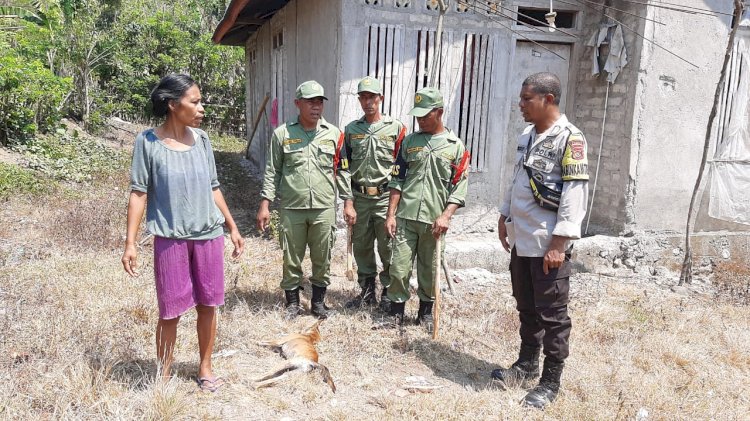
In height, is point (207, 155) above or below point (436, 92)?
below

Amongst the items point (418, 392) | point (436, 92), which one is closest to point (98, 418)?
point (418, 392)

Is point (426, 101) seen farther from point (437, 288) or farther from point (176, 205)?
point (176, 205)

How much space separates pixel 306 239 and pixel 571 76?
14.1ft

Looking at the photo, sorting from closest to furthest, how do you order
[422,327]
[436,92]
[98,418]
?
1. [98,418]
2. [436,92]
3. [422,327]

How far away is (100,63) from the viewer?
1592 centimetres

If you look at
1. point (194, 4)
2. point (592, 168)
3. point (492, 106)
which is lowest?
point (592, 168)

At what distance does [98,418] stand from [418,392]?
1715mm

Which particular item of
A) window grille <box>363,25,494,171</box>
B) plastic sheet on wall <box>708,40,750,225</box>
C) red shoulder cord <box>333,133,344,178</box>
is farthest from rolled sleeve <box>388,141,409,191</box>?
plastic sheet on wall <box>708,40,750,225</box>

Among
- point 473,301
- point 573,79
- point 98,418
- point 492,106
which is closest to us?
point 98,418

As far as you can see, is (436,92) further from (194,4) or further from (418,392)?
(194,4)

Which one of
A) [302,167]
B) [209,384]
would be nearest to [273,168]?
[302,167]

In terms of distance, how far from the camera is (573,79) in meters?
7.04

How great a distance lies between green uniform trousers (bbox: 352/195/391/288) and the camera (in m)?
4.59

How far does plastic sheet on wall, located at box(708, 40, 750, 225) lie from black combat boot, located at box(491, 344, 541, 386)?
15.0 ft
